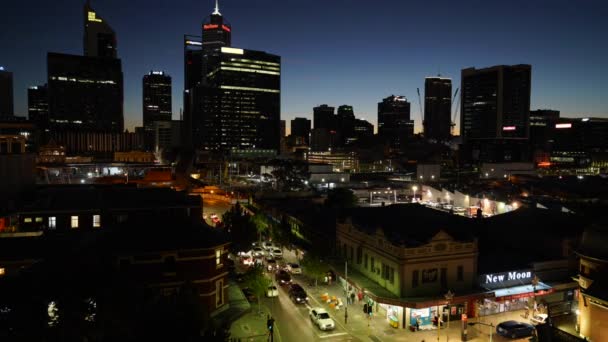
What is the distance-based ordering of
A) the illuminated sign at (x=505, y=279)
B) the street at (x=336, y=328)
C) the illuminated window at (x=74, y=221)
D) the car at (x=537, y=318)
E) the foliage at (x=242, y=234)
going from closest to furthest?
the street at (x=336, y=328) → the car at (x=537, y=318) → the illuminated sign at (x=505, y=279) → the illuminated window at (x=74, y=221) → the foliage at (x=242, y=234)

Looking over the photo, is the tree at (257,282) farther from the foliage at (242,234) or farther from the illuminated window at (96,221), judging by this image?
the illuminated window at (96,221)

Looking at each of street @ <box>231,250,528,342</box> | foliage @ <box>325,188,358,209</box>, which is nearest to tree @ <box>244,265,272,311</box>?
street @ <box>231,250,528,342</box>

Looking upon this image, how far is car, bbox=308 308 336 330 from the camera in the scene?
3180 centimetres

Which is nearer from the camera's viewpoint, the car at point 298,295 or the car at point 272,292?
the car at point 298,295

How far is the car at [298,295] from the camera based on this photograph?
37256 millimetres

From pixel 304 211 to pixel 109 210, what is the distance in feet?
89.1

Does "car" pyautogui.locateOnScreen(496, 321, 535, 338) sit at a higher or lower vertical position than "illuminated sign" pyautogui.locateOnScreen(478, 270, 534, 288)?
lower

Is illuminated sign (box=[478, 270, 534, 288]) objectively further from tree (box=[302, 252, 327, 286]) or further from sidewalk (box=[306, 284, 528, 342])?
tree (box=[302, 252, 327, 286])

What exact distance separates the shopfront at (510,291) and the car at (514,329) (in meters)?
3.40

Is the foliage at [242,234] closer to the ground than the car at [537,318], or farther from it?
farther from it

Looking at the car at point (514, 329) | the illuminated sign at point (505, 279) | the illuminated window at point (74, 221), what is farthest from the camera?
the illuminated window at point (74, 221)

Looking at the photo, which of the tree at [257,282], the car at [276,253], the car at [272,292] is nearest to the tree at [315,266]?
the car at [272,292]

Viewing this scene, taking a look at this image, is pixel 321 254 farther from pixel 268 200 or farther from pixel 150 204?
pixel 268 200

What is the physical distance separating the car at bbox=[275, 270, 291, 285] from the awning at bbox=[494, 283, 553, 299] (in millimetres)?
18443
